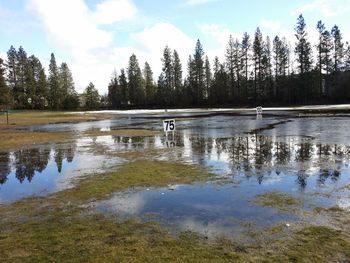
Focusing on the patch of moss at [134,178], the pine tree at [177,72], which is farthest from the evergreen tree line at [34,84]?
the patch of moss at [134,178]

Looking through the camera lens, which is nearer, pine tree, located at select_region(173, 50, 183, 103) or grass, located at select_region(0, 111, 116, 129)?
grass, located at select_region(0, 111, 116, 129)

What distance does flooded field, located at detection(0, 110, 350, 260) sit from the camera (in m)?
7.32

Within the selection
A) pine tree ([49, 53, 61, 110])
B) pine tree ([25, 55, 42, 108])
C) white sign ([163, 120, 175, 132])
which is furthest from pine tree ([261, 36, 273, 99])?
white sign ([163, 120, 175, 132])

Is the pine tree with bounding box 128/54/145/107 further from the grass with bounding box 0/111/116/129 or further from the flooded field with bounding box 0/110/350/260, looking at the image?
the flooded field with bounding box 0/110/350/260

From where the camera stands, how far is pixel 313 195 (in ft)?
29.2

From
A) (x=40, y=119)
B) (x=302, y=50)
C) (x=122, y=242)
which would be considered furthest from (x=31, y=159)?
(x=302, y=50)

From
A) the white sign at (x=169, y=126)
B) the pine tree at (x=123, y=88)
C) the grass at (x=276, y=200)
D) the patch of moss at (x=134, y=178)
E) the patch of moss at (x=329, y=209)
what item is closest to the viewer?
the patch of moss at (x=329, y=209)

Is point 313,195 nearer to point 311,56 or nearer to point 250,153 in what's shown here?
point 250,153

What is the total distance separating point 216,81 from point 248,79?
862cm

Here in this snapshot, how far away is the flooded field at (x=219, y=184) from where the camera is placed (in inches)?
288

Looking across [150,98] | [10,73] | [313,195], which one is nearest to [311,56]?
[150,98]

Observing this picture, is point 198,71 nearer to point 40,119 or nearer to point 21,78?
point 21,78

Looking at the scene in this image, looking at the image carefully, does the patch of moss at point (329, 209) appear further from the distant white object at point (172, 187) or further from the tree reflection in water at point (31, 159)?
the tree reflection in water at point (31, 159)

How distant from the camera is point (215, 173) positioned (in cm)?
1196
